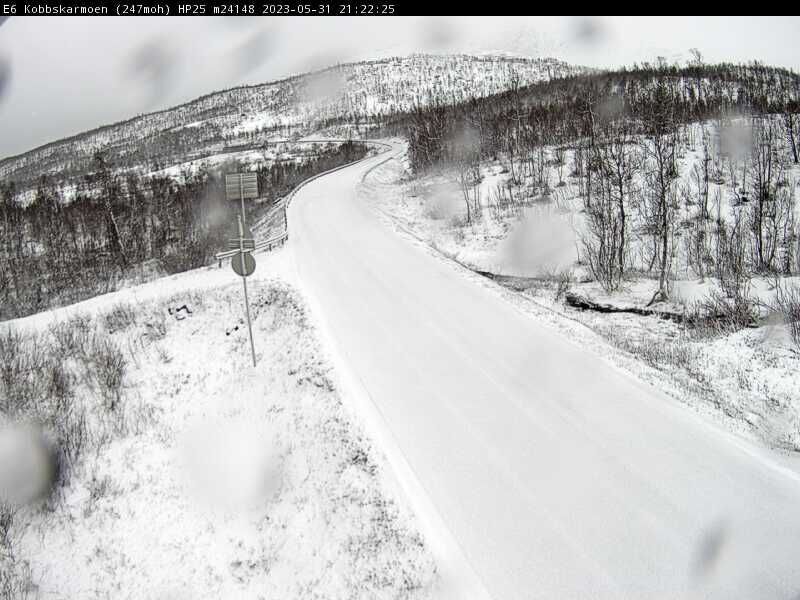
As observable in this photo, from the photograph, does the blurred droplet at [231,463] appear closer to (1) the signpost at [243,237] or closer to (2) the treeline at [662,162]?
(1) the signpost at [243,237]

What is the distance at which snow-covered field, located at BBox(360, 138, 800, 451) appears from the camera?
752 cm

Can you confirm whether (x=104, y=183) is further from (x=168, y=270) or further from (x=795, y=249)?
(x=795, y=249)

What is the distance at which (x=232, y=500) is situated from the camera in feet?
25.1

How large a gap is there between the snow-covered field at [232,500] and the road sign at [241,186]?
392 centimetres

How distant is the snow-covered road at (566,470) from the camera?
4852 mm

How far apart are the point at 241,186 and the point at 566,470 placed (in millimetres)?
10169

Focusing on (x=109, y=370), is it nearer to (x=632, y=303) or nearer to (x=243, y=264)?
(x=243, y=264)

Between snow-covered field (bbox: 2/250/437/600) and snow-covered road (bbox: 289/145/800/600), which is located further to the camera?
snow-covered field (bbox: 2/250/437/600)

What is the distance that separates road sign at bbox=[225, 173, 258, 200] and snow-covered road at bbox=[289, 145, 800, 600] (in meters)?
4.50

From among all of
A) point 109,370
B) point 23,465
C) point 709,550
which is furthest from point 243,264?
point 709,550

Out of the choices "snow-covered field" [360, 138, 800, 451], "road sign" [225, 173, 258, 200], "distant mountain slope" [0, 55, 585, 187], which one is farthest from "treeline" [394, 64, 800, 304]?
"distant mountain slope" [0, 55, 585, 187]

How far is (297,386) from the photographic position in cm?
1018

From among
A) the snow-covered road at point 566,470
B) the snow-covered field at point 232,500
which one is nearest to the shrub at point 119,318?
the snow-covered field at point 232,500

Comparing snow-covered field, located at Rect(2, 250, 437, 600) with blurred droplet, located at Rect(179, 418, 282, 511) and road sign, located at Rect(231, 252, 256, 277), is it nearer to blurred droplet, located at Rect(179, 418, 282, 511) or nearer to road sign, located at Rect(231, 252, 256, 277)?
blurred droplet, located at Rect(179, 418, 282, 511)
